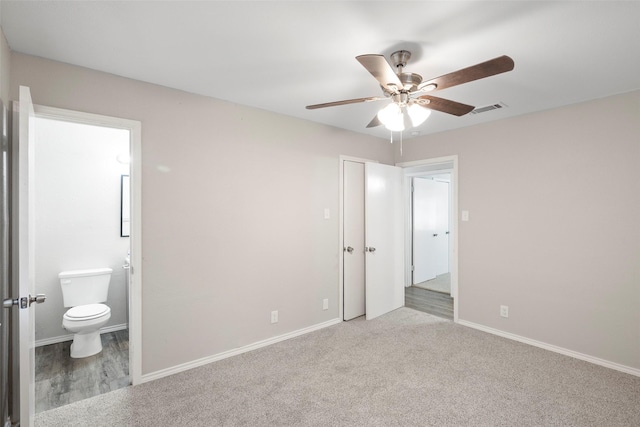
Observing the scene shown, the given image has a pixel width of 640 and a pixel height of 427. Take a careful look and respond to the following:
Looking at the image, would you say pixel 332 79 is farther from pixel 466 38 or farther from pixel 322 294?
pixel 322 294

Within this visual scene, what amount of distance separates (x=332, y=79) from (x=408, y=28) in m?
0.75

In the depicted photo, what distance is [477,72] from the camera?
1527 millimetres

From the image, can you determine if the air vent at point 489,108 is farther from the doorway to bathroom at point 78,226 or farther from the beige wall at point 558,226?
the doorway to bathroom at point 78,226

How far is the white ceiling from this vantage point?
154cm

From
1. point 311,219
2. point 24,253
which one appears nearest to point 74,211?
point 24,253

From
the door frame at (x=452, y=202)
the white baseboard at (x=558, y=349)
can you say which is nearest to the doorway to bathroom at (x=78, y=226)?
the door frame at (x=452, y=202)

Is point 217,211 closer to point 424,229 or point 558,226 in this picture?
point 558,226

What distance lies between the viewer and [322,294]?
3561 millimetres

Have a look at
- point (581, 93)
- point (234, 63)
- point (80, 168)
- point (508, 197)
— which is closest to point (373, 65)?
point (234, 63)

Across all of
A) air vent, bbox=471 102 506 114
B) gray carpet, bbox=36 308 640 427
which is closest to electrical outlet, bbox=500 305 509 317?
gray carpet, bbox=36 308 640 427

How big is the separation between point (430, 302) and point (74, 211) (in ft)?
15.4

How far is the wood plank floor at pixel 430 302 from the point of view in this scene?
4.16 metres

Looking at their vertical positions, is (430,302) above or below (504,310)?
below

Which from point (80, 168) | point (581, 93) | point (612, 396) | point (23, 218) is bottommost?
point (612, 396)
